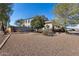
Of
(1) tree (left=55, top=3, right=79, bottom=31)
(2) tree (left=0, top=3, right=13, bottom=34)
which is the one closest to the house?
(2) tree (left=0, top=3, right=13, bottom=34)

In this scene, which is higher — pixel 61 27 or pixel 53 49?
pixel 61 27

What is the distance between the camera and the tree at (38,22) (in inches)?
125

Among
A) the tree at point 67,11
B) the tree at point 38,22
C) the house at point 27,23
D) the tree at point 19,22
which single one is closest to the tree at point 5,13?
the tree at point 19,22

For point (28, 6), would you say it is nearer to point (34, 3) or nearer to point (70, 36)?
point (34, 3)

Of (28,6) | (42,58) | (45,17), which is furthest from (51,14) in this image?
(42,58)

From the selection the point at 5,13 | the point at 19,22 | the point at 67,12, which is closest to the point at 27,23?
the point at 19,22

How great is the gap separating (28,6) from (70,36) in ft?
2.37

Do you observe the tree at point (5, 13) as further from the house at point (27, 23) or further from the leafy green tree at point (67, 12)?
the leafy green tree at point (67, 12)

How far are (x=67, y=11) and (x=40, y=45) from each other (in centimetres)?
61

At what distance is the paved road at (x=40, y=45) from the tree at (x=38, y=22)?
11 centimetres

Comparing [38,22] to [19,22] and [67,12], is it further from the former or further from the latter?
[67,12]

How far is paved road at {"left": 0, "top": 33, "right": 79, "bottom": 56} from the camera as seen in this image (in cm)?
313

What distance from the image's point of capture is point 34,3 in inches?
124

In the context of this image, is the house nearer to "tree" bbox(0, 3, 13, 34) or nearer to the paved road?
the paved road
